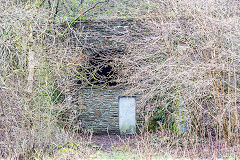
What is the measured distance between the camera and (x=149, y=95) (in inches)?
265

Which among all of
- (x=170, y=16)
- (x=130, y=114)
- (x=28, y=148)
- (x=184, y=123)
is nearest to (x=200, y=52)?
(x=170, y=16)

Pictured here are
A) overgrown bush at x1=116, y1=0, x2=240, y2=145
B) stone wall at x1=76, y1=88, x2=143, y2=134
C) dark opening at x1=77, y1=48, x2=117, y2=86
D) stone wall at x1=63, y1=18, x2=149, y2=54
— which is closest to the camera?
overgrown bush at x1=116, y1=0, x2=240, y2=145

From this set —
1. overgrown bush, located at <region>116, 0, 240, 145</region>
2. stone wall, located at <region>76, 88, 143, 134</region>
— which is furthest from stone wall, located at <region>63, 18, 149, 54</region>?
stone wall, located at <region>76, 88, 143, 134</region>

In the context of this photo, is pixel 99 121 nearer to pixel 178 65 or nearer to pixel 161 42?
pixel 161 42

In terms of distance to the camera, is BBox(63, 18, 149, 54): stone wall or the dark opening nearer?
the dark opening

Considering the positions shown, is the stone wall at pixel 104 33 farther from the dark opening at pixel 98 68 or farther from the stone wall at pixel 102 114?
the stone wall at pixel 102 114

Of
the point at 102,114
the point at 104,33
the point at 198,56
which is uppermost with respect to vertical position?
the point at 104,33

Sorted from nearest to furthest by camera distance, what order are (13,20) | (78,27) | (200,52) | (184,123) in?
(13,20) → (200,52) → (184,123) → (78,27)

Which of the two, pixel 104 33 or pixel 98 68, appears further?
pixel 104 33

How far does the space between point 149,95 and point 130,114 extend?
4.63 meters

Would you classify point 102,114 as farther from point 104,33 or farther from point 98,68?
point 104,33

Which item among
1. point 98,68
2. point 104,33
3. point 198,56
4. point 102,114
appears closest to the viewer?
point 198,56

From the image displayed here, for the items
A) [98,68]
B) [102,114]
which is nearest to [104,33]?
[98,68]

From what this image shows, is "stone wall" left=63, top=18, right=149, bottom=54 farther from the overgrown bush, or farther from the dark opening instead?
the overgrown bush
